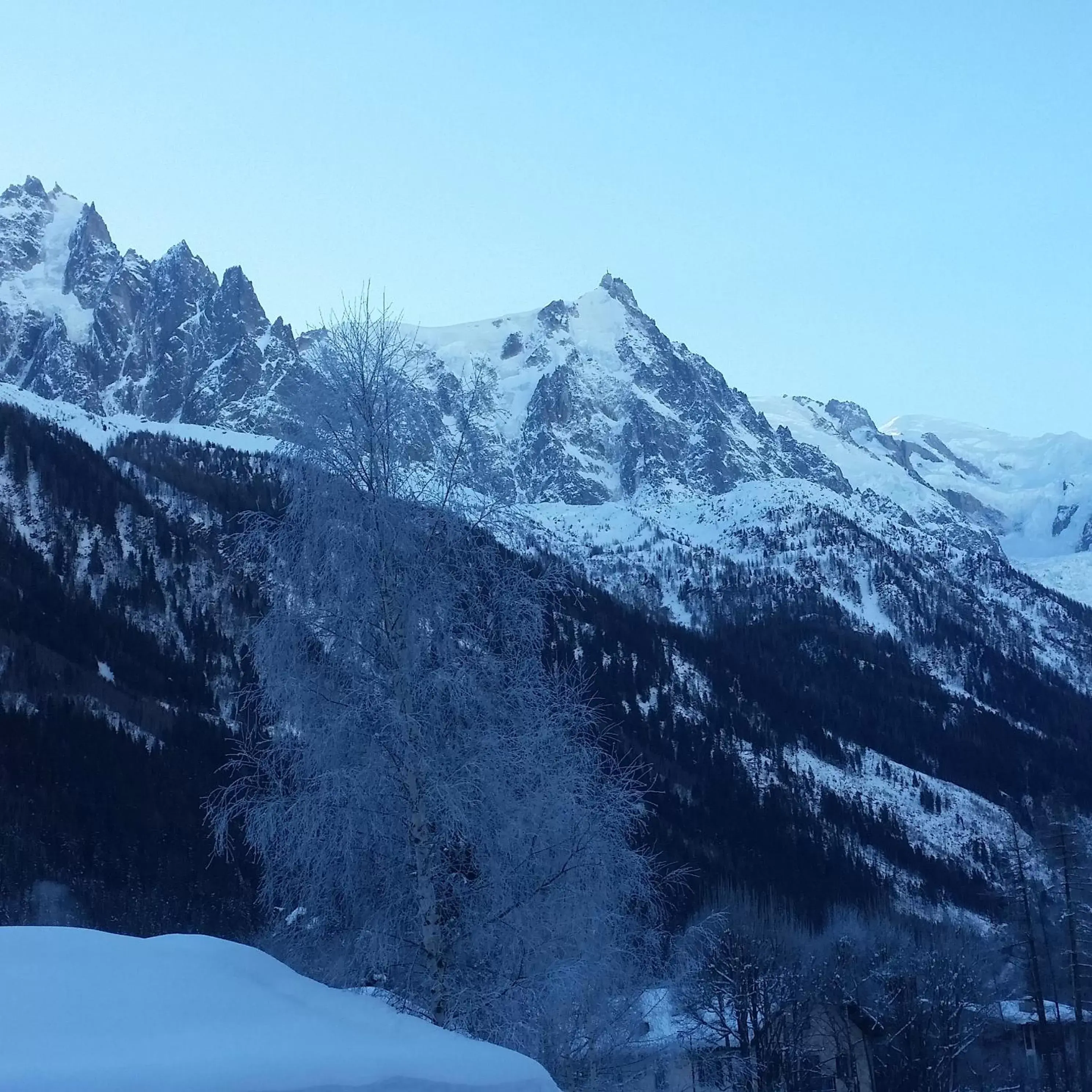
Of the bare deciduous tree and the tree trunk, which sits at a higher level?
the bare deciduous tree

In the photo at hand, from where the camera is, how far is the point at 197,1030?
6.43 m

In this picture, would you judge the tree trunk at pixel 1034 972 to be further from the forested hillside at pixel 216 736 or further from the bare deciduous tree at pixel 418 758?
the bare deciduous tree at pixel 418 758

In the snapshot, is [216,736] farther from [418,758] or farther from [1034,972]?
[418,758]

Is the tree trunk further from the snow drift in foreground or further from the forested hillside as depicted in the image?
the snow drift in foreground

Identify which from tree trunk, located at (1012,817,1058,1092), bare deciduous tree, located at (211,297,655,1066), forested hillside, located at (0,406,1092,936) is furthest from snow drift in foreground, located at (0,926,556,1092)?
forested hillside, located at (0,406,1092,936)

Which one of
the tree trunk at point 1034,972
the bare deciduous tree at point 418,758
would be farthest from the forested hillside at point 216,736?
the bare deciduous tree at point 418,758

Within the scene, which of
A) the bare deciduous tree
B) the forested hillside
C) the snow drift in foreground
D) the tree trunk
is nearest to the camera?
the snow drift in foreground

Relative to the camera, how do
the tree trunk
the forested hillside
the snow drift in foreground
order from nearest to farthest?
the snow drift in foreground → the tree trunk → the forested hillside

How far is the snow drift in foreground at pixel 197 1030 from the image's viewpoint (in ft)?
18.6

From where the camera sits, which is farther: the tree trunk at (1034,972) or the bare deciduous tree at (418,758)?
the tree trunk at (1034,972)

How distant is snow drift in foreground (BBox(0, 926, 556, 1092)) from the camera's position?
18.6ft

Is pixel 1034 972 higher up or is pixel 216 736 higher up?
pixel 216 736

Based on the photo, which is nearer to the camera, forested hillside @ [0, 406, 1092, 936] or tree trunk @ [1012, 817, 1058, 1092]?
tree trunk @ [1012, 817, 1058, 1092]

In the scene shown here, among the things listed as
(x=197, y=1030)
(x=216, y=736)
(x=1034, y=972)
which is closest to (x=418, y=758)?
(x=197, y=1030)
